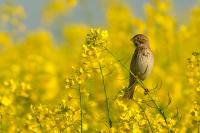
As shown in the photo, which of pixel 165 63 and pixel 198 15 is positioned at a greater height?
pixel 198 15

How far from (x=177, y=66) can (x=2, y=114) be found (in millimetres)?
5263

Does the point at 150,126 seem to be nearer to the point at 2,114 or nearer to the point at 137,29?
the point at 2,114

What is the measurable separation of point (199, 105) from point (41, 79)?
5519 millimetres

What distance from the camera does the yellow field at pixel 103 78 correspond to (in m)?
4.86

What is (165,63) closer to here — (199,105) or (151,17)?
(151,17)

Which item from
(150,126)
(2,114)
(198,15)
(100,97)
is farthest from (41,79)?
(150,126)

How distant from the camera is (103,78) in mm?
Answer: 4789

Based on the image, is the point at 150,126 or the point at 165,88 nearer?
the point at 150,126

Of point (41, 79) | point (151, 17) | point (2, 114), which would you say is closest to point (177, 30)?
point (151, 17)

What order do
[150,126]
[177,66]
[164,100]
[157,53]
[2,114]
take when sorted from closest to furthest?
[150,126]
[2,114]
[164,100]
[177,66]
[157,53]

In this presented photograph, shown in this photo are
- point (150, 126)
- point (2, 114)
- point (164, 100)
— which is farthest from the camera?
point (164, 100)

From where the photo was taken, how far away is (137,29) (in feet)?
34.6

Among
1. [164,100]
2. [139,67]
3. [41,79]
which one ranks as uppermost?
[41,79]

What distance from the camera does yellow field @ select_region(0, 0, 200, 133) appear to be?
486 centimetres
